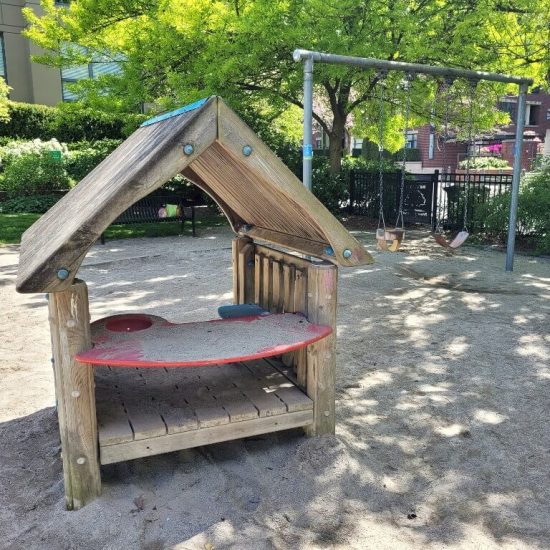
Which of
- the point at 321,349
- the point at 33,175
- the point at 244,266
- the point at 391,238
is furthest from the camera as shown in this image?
the point at 33,175

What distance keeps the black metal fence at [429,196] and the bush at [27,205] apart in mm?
7675

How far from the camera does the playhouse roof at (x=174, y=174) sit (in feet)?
8.08

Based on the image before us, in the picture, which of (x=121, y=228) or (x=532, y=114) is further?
(x=532, y=114)

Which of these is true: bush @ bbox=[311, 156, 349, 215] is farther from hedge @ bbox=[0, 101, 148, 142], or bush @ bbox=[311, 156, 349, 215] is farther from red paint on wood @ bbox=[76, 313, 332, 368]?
red paint on wood @ bbox=[76, 313, 332, 368]

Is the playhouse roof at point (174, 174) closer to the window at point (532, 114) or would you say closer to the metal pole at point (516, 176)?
the metal pole at point (516, 176)

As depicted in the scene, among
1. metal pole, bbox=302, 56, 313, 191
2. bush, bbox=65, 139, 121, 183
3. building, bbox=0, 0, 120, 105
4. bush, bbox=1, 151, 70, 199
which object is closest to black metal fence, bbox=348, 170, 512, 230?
metal pole, bbox=302, 56, 313, 191

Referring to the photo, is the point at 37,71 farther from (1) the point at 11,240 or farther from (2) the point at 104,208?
(2) the point at 104,208

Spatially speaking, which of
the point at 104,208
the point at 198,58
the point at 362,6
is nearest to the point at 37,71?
the point at 198,58

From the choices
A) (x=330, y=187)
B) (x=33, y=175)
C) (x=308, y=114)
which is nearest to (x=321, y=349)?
(x=308, y=114)

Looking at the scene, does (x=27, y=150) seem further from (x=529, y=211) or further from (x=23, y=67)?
(x=529, y=211)

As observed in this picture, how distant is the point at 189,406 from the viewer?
10.4 feet

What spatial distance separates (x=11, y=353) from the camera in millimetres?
4988

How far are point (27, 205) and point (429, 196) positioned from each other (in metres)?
9.67

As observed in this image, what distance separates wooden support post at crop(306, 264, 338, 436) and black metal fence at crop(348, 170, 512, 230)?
8.43 metres
